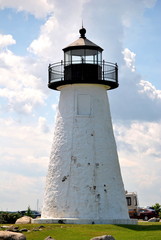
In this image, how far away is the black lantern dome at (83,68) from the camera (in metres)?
36.2

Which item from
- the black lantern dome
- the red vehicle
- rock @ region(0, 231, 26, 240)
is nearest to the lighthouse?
the black lantern dome

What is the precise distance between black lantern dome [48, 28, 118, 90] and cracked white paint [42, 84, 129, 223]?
0.60 metres

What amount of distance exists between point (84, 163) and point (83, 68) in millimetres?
5940

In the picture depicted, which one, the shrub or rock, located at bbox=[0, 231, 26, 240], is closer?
rock, located at bbox=[0, 231, 26, 240]

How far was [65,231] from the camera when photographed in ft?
99.6

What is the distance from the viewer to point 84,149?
35.4 metres

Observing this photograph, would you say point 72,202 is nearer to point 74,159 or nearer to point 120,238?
point 74,159

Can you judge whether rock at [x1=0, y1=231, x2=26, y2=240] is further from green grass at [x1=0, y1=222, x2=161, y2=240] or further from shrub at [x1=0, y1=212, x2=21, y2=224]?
shrub at [x1=0, y1=212, x2=21, y2=224]

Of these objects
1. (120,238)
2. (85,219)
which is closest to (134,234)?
(120,238)

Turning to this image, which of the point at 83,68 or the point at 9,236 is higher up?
the point at 83,68

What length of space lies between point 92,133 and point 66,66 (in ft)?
15.1

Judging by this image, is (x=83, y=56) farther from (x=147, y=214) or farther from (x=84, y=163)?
(x=147, y=214)

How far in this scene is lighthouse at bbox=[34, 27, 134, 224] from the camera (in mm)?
34719

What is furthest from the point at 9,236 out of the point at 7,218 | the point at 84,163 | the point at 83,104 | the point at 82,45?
the point at 82,45
